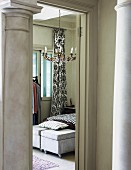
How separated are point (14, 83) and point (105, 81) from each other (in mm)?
1394

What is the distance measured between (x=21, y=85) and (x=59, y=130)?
11.0 feet

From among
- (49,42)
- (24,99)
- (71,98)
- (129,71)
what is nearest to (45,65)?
(49,42)

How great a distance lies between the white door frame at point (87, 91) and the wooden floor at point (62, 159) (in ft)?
4.10

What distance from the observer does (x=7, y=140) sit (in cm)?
216

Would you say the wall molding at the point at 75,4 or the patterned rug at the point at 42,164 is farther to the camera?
the patterned rug at the point at 42,164

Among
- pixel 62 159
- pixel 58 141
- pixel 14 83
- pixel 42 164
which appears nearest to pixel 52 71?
pixel 58 141

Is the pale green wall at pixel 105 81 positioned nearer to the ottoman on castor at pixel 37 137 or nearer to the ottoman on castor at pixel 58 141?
the ottoman on castor at pixel 58 141

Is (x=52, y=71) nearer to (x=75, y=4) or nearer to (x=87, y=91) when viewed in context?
(x=87, y=91)

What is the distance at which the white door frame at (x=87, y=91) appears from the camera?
3.27 m

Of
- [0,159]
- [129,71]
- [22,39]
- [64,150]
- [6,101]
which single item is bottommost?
[64,150]

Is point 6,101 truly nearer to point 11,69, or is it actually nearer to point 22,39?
point 11,69

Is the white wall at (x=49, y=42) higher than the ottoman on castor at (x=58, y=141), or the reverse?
the white wall at (x=49, y=42)

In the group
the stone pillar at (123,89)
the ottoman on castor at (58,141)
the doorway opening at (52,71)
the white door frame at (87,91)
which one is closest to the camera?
the stone pillar at (123,89)

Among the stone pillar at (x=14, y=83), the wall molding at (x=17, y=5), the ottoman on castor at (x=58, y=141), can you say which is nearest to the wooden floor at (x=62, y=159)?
the ottoman on castor at (x=58, y=141)
